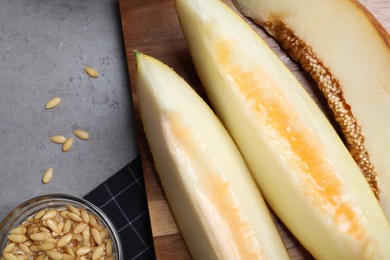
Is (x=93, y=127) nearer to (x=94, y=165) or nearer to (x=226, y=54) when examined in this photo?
(x=94, y=165)

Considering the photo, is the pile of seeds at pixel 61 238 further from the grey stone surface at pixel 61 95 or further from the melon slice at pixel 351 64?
the melon slice at pixel 351 64

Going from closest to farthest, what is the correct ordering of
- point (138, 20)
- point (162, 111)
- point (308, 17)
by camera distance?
point (162, 111), point (308, 17), point (138, 20)

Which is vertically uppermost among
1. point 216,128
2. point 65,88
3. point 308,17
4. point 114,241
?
point 308,17

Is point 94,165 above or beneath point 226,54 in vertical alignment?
beneath

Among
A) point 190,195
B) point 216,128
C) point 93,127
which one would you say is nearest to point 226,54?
point 216,128

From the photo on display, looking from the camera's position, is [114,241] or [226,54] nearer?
[226,54]

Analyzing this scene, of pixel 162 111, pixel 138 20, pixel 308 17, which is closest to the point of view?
pixel 162 111

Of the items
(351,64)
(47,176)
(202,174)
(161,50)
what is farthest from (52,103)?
(351,64)

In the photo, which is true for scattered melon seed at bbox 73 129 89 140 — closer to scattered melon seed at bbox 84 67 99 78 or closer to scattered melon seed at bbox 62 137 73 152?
scattered melon seed at bbox 62 137 73 152
